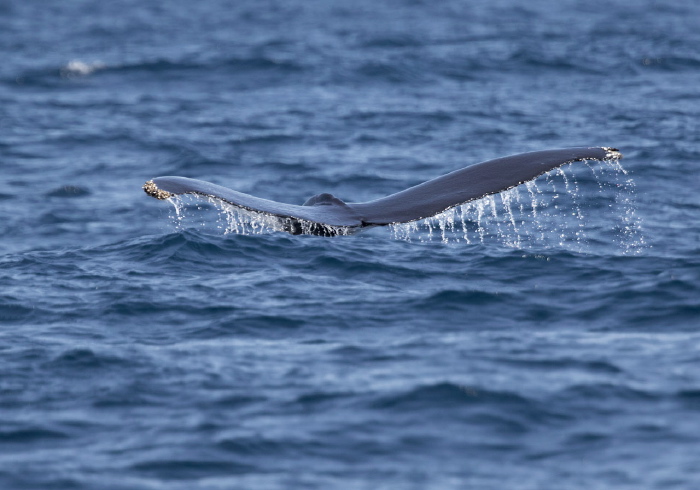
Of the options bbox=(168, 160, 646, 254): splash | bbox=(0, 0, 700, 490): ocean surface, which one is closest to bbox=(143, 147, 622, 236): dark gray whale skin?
bbox=(168, 160, 646, 254): splash

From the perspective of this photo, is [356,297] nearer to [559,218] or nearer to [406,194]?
[406,194]

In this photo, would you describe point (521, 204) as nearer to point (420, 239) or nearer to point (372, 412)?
point (420, 239)

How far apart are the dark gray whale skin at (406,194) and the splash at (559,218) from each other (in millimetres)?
248

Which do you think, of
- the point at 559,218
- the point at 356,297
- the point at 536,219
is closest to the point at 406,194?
the point at 356,297

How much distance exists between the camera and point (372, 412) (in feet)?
28.1


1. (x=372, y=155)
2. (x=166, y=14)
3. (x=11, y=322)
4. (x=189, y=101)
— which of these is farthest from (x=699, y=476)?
(x=166, y=14)

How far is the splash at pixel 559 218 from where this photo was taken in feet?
45.4

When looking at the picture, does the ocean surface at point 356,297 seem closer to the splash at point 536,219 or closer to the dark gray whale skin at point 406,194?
the splash at point 536,219

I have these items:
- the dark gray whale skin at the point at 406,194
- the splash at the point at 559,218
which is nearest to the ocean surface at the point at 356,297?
the splash at the point at 559,218

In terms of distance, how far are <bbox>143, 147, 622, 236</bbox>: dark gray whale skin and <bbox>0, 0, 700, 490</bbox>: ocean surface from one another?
234 mm

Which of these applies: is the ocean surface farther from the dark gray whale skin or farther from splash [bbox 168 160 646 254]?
the dark gray whale skin

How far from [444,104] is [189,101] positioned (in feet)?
21.5

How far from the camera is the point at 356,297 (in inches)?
451

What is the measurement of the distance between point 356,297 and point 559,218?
527cm
